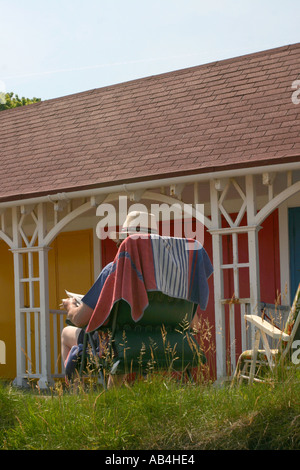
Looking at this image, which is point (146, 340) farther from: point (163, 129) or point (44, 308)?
point (163, 129)

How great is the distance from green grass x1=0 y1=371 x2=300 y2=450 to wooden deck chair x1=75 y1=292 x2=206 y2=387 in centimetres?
50

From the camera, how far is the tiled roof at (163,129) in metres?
8.57

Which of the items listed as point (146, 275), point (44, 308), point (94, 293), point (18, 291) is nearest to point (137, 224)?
point (146, 275)

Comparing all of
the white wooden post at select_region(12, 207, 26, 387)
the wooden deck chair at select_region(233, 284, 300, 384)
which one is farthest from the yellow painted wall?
the wooden deck chair at select_region(233, 284, 300, 384)

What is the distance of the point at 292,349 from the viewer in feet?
17.2

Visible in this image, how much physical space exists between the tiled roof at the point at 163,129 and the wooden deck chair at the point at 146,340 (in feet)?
8.72

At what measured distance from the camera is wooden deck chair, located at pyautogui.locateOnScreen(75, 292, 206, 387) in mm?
5402

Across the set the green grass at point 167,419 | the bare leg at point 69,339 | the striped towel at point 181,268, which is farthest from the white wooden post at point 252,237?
the green grass at point 167,419

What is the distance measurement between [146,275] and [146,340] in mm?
464

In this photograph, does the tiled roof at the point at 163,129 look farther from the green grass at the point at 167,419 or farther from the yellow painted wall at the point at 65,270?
the green grass at the point at 167,419

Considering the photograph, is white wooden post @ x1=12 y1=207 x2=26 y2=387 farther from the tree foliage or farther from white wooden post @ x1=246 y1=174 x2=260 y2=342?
the tree foliage

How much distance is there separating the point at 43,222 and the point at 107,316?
452cm

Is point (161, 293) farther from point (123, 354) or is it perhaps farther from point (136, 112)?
point (136, 112)

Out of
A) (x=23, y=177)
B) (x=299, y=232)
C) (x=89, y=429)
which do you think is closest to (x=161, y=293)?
(x=89, y=429)
